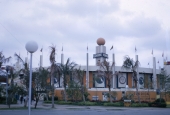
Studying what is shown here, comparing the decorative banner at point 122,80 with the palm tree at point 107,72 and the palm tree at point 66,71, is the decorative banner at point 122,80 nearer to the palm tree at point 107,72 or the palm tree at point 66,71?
the palm tree at point 66,71

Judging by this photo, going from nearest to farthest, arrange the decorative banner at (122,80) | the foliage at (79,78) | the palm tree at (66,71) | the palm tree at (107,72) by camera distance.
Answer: the palm tree at (107,72) < the foliage at (79,78) < the palm tree at (66,71) < the decorative banner at (122,80)

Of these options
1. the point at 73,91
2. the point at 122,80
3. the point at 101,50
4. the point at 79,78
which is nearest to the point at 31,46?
the point at 79,78

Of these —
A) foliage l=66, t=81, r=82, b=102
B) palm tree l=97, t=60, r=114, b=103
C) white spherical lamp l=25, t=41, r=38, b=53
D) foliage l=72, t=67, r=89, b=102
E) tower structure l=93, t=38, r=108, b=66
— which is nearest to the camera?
white spherical lamp l=25, t=41, r=38, b=53

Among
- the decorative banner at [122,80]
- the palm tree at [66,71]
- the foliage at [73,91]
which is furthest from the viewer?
the decorative banner at [122,80]

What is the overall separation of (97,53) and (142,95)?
17.7 meters

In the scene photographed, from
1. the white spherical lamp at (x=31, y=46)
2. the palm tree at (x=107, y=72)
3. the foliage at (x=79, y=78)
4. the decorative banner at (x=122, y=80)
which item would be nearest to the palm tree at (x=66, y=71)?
the foliage at (x=79, y=78)

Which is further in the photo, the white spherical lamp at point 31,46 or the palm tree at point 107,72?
the palm tree at point 107,72

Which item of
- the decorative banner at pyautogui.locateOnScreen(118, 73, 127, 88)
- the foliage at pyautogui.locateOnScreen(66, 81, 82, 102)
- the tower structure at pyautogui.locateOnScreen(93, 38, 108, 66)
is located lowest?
the foliage at pyautogui.locateOnScreen(66, 81, 82, 102)

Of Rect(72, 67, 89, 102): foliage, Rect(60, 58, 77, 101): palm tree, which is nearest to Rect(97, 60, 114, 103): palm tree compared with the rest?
Rect(72, 67, 89, 102): foliage

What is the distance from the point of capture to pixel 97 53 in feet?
210

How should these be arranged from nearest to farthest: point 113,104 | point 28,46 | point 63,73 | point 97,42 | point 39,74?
point 28,46 → point 39,74 → point 113,104 → point 63,73 → point 97,42

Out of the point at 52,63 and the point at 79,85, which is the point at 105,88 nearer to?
the point at 79,85

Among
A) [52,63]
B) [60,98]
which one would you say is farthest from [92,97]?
[52,63]

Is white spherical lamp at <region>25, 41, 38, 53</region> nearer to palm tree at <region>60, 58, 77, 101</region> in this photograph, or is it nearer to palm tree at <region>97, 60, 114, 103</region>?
palm tree at <region>97, 60, 114, 103</region>
